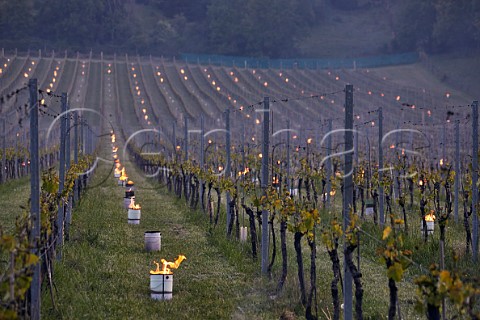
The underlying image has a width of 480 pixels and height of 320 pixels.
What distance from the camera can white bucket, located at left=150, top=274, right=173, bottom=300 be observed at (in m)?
13.7

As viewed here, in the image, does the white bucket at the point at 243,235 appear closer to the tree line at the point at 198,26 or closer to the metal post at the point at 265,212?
the metal post at the point at 265,212

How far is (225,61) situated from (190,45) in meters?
25.6

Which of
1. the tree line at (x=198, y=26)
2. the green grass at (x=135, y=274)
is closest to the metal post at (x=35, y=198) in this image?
the green grass at (x=135, y=274)

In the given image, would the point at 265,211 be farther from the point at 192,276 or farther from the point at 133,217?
the point at 133,217

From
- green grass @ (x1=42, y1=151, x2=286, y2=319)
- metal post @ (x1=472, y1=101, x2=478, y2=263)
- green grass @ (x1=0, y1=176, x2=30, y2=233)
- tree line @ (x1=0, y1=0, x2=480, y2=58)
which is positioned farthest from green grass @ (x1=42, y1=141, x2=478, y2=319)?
tree line @ (x1=0, y1=0, x2=480, y2=58)

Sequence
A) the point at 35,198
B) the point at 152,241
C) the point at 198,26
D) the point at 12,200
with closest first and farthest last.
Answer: the point at 35,198
the point at 152,241
the point at 12,200
the point at 198,26

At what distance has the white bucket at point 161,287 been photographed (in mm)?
13656

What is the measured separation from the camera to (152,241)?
18047 mm

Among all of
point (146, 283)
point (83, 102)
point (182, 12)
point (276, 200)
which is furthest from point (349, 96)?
point (182, 12)

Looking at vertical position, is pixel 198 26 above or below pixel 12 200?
above

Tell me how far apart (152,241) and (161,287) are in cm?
442

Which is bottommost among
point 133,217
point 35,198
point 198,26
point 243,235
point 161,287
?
point 161,287

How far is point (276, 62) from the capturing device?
116m

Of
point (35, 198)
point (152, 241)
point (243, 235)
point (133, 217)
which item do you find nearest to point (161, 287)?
point (35, 198)
